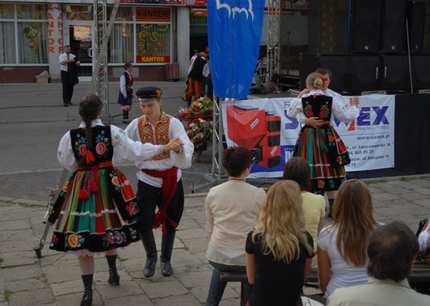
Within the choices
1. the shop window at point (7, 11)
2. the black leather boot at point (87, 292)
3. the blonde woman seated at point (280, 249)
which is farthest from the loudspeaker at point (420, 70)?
the shop window at point (7, 11)

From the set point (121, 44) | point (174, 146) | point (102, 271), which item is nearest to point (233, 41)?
point (174, 146)

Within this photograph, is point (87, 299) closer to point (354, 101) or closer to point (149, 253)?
point (149, 253)

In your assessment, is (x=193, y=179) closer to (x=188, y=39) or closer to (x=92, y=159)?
(x=92, y=159)

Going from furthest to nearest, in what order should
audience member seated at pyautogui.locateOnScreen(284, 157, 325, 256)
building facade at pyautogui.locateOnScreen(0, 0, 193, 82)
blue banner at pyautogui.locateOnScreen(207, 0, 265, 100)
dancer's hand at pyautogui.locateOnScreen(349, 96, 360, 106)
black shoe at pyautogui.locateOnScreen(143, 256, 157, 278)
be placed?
building facade at pyautogui.locateOnScreen(0, 0, 193, 82), dancer's hand at pyautogui.locateOnScreen(349, 96, 360, 106), blue banner at pyautogui.locateOnScreen(207, 0, 265, 100), black shoe at pyautogui.locateOnScreen(143, 256, 157, 278), audience member seated at pyautogui.locateOnScreen(284, 157, 325, 256)

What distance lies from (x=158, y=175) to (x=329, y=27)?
8.84 m

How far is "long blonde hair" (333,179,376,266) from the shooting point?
3473mm

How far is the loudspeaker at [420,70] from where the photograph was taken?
13375 mm

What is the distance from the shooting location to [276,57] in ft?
53.9

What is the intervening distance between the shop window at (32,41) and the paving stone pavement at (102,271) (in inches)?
703

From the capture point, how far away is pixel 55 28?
24.4 m

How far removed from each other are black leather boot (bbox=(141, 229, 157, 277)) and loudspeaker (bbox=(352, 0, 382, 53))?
862 cm

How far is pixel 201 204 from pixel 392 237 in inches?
217

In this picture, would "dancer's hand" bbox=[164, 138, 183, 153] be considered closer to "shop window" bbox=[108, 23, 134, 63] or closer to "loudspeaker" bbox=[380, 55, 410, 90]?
"loudspeaker" bbox=[380, 55, 410, 90]

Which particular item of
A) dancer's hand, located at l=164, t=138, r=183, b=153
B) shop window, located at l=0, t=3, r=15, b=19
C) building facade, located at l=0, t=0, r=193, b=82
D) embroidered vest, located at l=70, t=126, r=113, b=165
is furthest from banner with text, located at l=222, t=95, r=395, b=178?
shop window, located at l=0, t=3, r=15, b=19
